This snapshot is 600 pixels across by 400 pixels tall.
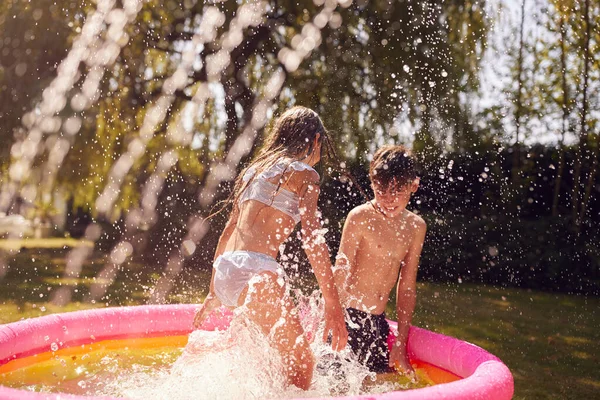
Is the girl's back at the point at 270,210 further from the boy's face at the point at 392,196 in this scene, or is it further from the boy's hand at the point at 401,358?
the boy's hand at the point at 401,358

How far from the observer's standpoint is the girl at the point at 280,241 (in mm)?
3000

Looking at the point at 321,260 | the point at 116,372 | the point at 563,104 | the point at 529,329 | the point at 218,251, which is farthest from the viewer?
the point at 563,104

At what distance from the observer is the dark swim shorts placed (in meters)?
3.52

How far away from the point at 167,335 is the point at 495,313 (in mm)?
4786

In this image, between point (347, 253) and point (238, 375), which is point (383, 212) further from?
point (238, 375)

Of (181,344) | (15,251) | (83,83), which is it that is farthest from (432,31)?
(15,251)

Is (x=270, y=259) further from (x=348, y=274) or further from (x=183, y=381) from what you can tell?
(x=183, y=381)

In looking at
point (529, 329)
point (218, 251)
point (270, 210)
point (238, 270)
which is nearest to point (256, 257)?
point (238, 270)

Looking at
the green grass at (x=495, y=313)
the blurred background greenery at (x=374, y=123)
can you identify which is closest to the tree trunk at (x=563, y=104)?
the blurred background greenery at (x=374, y=123)

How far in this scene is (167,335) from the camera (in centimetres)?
456

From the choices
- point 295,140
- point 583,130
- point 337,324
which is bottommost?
point 337,324

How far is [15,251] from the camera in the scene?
1329cm

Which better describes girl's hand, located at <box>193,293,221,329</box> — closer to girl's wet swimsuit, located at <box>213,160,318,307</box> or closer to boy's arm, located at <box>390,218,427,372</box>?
girl's wet swimsuit, located at <box>213,160,318,307</box>

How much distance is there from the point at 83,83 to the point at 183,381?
7.73 m
